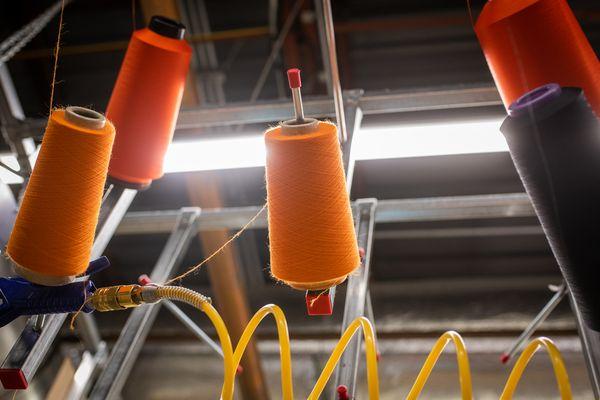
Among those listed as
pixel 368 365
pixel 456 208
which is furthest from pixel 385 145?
pixel 368 365

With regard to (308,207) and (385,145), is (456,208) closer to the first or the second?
(385,145)

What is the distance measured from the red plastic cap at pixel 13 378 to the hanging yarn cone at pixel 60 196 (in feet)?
0.95

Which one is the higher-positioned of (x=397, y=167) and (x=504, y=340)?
(x=397, y=167)

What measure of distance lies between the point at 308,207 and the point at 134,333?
85 cm

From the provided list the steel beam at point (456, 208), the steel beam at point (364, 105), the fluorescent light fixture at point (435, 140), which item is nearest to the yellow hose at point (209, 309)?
the fluorescent light fixture at point (435, 140)

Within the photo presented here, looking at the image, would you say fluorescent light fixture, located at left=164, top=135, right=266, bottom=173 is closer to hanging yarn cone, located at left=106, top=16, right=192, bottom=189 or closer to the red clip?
hanging yarn cone, located at left=106, top=16, right=192, bottom=189

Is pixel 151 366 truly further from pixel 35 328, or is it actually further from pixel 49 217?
pixel 49 217

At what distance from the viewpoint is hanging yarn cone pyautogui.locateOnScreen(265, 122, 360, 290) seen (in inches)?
42.8

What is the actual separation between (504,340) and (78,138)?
3604 millimetres

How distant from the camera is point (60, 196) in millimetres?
1124

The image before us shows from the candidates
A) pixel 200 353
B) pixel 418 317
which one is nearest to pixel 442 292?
pixel 418 317

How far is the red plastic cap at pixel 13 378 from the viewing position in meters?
1.31

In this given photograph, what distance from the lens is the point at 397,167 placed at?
432cm

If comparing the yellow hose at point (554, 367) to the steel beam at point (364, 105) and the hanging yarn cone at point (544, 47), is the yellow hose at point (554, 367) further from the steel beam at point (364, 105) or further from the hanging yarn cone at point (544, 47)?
the steel beam at point (364, 105)
